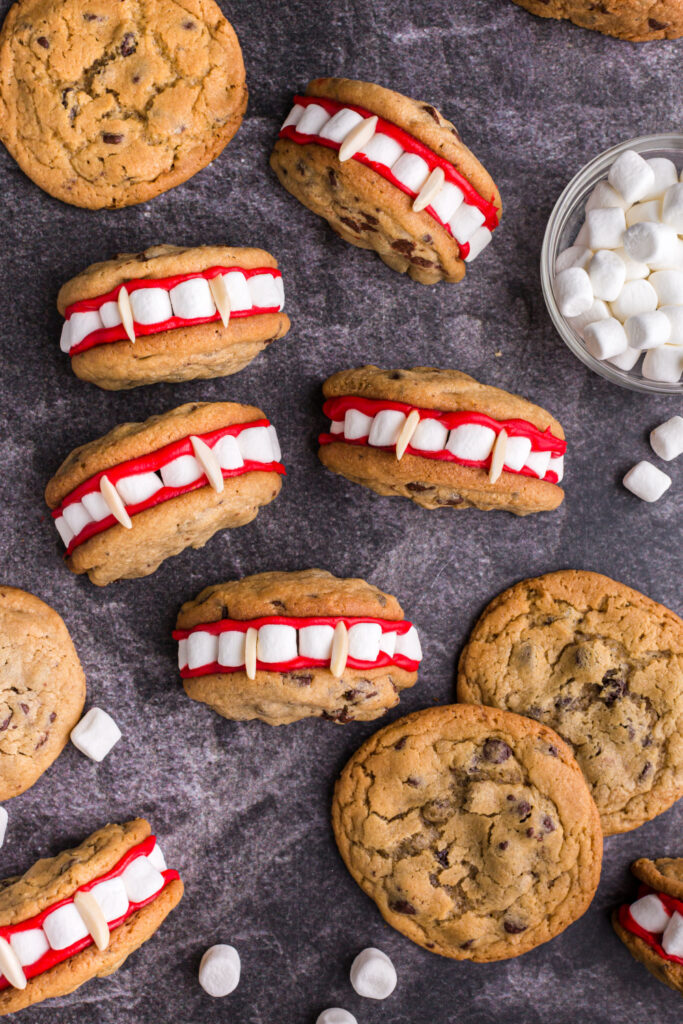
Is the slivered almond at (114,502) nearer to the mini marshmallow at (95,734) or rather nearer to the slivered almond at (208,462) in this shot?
the slivered almond at (208,462)

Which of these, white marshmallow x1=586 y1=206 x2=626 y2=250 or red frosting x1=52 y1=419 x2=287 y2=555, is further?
white marshmallow x1=586 y1=206 x2=626 y2=250

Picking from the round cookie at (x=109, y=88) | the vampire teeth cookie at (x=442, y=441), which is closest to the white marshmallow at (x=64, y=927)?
the vampire teeth cookie at (x=442, y=441)

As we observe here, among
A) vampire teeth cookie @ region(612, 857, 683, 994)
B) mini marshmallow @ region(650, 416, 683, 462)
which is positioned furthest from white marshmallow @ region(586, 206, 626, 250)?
vampire teeth cookie @ region(612, 857, 683, 994)

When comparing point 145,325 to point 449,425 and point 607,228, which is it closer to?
point 449,425

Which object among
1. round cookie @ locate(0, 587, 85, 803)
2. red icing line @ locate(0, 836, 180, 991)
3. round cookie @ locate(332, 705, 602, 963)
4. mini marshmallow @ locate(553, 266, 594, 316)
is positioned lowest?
round cookie @ locate(332, 705, 602, 963)

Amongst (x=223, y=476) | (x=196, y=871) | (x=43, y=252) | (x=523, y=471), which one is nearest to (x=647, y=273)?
(x=523, y=471)

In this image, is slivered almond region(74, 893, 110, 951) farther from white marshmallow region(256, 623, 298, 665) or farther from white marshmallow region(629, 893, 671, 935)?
white marshmallow region(629, 893, 671, 935)
